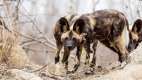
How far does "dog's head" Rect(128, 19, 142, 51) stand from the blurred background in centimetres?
172

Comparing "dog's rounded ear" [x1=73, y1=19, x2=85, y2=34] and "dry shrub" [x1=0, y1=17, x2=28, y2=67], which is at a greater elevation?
"dog's rounded ear" [x1=73, y1=19, x2=85, y2=34]

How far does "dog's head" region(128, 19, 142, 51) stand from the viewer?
797 cm

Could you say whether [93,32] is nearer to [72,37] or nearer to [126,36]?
[72,37]

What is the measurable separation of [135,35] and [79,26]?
4.54 ft

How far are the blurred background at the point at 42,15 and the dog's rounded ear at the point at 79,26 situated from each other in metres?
0.97

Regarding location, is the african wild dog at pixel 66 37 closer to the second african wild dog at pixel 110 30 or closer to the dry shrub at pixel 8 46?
the second african wild dog at pixel 110 30

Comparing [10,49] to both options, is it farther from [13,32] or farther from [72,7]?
[72,7]

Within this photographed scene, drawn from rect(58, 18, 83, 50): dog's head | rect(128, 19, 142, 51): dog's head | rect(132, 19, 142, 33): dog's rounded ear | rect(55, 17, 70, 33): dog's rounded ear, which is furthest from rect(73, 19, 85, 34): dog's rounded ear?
rect(132, 19, 142, 33): dog's rounded ear

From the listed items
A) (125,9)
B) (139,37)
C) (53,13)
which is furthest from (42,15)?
(139,37)

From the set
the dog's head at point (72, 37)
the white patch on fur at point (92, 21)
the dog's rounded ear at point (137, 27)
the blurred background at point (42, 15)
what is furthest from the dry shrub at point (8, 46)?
the dog's rounded ear at point (137, 27)

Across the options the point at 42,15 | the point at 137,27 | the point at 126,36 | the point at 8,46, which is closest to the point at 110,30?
the point at 126,36

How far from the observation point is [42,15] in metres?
11.9

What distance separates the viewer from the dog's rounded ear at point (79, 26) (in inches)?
275

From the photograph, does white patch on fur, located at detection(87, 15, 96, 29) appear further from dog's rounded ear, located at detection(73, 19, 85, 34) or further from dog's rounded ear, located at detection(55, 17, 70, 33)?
dog's rounded ear, located at detection(55, 17, 70, 33)
